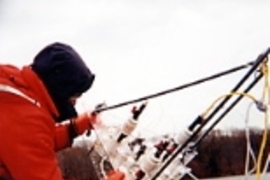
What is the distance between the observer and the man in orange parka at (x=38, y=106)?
1805 millimetres

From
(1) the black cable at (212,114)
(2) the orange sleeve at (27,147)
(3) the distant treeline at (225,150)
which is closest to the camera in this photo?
(2) the orange sleeve at (27,147)

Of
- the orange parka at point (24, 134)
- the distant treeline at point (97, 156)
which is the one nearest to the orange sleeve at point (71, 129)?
the distant treeline at point (97, 156)

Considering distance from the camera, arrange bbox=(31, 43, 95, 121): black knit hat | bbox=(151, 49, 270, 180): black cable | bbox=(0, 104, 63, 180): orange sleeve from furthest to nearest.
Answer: bbox=(151, 49, 270, 180): black cable < bbox=(31, 43, 95, 121): black knit hat < bbox=(0, 104, 63, 180): orange sleeve

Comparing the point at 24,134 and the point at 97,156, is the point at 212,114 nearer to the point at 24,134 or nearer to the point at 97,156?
the point at 24,134

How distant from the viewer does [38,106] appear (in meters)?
1.86

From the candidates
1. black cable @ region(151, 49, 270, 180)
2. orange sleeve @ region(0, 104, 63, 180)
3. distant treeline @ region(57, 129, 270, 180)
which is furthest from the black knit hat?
distant treeline @ region(57, 129, 270, 180)

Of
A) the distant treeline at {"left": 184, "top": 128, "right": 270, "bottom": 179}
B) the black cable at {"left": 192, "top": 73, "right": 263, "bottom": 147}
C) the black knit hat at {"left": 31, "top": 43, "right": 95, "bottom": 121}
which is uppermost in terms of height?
the black knit hat at {"left": 31, "top": 43, "right": 95, "bottom": 121}

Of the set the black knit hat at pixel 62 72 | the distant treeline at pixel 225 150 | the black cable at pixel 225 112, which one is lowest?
the distant treeline at pixel 225 150

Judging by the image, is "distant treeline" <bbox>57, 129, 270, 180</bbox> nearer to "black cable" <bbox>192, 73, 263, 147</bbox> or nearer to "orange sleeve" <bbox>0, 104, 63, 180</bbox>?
"black cable" <bbox>192, 73, 263, 147</bbox>

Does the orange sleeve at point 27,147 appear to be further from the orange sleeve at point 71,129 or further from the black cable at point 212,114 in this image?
the black cable at point 212,114

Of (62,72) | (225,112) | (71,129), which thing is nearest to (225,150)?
(71,129)

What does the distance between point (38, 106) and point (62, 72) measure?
157 mm

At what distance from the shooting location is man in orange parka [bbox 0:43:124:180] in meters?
1.80

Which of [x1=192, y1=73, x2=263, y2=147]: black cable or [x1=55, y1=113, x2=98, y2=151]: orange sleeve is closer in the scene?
[x1=192, y1=73, x2=263, y2=147]: black cable
